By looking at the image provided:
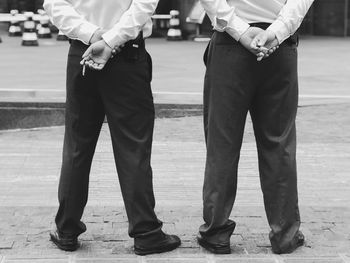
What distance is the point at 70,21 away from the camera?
4062 mm

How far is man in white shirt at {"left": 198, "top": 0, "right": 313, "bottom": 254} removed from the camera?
4.09 m

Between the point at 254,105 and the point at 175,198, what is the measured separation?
4.79 feet

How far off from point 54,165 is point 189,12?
15989mm

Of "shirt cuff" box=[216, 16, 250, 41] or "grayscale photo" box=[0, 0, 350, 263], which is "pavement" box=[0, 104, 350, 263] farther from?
"shirt cuff" box=[216, 16, 250, 41]

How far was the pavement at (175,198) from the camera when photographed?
4.30m

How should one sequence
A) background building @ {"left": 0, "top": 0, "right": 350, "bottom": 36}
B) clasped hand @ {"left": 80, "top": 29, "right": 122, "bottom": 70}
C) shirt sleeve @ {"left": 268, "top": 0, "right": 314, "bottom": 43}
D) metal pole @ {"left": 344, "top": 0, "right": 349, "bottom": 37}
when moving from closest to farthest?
clasped hand @ {"left": 80, "top": 29, "right": 122, "bottom": 70}
shirt sleeve @ {"left": 268, "top": 0, "right": 314, "bottom": 43}
metal pole @ {"left": 344, "top": 0, "right": 349, "bottom": 37}
background building @ {"left": 0, "top": 0, "right": 350, "bottom": 36}

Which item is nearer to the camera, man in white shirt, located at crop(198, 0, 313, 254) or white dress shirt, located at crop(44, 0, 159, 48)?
white dress shirt, located at crop(44, 0, 159, 48)

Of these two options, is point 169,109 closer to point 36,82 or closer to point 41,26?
point 36,82

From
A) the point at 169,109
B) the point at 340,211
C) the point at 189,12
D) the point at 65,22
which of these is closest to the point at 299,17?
the point at 65,22

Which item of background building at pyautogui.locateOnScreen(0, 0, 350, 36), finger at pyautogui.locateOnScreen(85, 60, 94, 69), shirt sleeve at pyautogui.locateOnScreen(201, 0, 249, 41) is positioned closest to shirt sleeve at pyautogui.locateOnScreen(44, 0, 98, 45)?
finger at pyautogui.locateOnScreen(85, 60, 94, 69)

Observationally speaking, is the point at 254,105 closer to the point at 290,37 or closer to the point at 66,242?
the point at 290,37

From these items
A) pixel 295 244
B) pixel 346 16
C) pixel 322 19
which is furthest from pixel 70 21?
pixel 322 19

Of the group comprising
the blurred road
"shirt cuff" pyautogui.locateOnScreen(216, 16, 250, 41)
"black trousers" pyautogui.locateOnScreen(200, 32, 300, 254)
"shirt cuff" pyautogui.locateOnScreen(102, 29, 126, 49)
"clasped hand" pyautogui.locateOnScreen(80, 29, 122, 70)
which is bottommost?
the blurred road

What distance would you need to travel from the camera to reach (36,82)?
38.1ft
